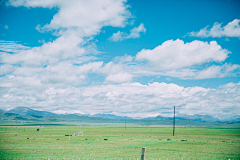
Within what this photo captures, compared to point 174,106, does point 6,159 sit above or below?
below

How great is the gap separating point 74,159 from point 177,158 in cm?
1370

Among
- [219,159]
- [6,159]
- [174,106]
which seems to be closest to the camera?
[6,159]

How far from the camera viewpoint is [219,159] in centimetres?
3100

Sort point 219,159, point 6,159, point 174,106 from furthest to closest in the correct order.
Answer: point 174,106
point 219,159
point 6,159

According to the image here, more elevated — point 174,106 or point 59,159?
point 174,106

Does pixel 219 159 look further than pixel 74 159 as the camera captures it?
Yes

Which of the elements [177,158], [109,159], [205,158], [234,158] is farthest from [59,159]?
[234,158]

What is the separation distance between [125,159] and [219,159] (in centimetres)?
1282

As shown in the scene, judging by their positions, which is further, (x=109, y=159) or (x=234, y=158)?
(x=234, y=158)

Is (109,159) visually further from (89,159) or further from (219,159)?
(219,159)

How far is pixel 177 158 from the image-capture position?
31172 mm

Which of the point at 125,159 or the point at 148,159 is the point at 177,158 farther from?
the point at 125,159

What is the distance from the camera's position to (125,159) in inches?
1153

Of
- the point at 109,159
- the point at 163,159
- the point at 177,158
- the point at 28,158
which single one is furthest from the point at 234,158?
the point at 28,158
